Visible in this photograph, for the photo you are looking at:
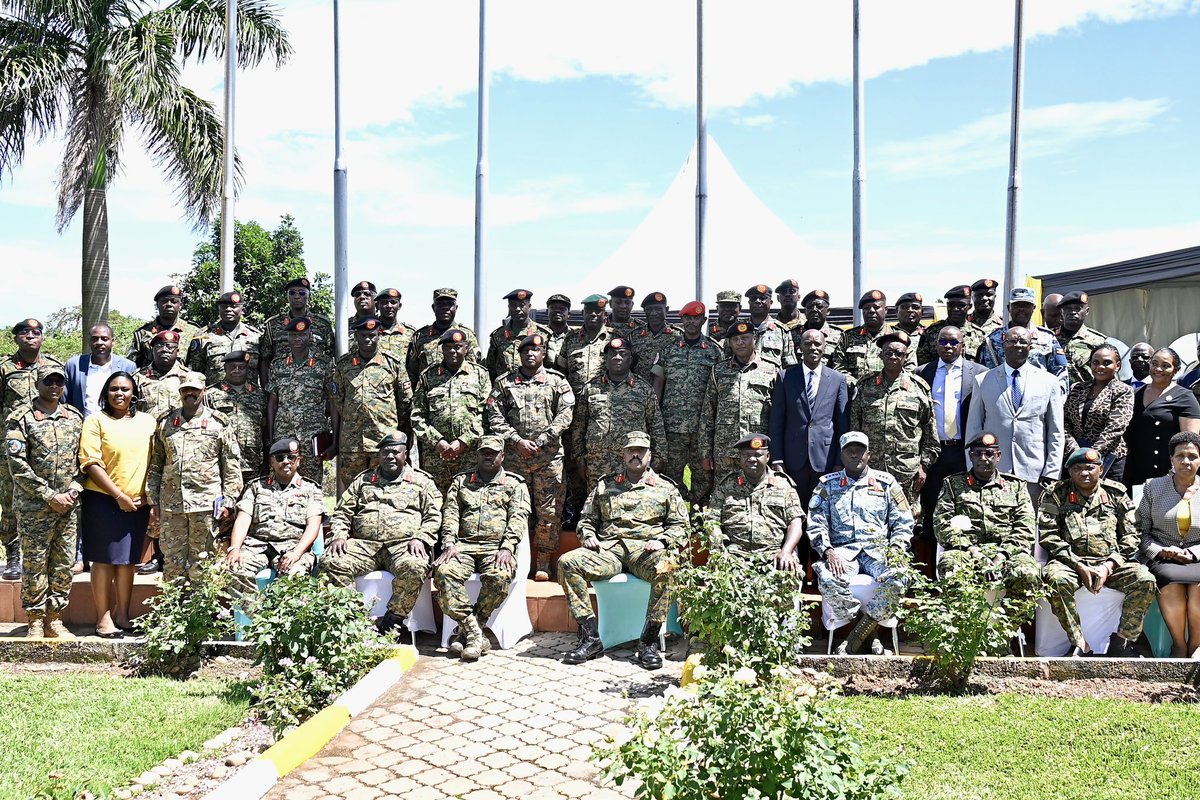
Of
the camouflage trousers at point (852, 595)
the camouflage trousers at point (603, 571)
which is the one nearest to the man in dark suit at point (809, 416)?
the camouflage trousers at point (852, 595)

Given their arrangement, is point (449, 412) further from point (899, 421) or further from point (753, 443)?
point (899, 421)

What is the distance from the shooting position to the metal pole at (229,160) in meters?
11.7

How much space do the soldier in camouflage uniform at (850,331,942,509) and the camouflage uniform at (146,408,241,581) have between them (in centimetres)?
476

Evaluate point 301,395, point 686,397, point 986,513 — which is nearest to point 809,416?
point 686,397

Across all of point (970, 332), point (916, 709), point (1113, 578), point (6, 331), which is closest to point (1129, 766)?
point (916, 709)

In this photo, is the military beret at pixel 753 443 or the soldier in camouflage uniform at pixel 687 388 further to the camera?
the soldier in camouflage uniform at pixel 687 388

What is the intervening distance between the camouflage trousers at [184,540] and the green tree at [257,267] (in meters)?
15.0

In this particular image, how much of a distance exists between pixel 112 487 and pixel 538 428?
3177mm

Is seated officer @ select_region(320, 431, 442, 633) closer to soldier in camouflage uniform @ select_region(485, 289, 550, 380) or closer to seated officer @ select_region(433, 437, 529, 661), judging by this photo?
seated officer @ select_region(433, 437, 529, 661)

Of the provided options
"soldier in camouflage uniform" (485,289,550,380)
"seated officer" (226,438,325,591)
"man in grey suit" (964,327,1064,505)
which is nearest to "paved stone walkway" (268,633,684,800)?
"seated officer" (226,438,325,591)

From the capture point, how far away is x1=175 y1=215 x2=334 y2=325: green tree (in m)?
21.7

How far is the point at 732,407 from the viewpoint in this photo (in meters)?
8.09

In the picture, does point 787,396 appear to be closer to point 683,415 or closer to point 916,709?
point 683,415

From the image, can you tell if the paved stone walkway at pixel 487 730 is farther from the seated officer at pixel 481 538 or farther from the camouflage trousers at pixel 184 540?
the camouflage trousers at pixel 184 540
